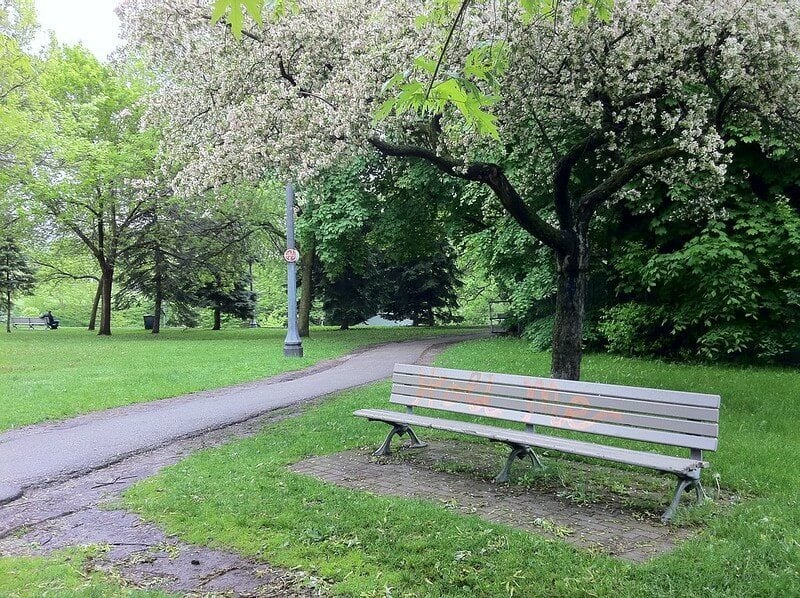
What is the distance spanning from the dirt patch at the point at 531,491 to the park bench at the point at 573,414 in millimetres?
215

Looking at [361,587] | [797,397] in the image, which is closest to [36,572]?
[361,587]

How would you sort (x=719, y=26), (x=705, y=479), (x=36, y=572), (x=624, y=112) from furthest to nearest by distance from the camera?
1. (x=624, y=112)
2. (x=719, y=26)
3. (x=705, y=479)
4. (x=36, y=572)

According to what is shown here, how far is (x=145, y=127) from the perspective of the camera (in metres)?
9.11

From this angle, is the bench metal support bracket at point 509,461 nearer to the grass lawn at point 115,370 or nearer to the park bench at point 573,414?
the park bench at point 573,414

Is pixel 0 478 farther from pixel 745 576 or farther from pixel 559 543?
pixel 745 576

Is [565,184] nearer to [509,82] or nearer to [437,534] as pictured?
[509,82]

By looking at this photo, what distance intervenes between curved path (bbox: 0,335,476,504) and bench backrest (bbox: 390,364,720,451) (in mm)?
3144

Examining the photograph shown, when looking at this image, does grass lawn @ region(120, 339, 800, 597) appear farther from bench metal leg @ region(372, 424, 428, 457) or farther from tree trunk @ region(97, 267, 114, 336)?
tree trunk @ region(97, 267, 114, 336)

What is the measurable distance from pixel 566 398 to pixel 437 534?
6.48 feet

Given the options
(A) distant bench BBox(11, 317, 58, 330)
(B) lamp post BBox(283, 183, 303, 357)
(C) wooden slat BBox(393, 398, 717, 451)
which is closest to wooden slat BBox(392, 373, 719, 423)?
(C) wooden slat BBox(393, 398, 717, 451)

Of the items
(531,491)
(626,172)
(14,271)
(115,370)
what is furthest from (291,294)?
(14,271)

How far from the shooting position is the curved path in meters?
6.27

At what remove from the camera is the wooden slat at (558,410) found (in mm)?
4754

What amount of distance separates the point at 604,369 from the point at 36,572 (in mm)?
10597
